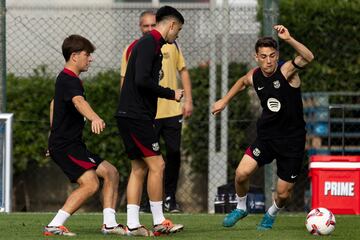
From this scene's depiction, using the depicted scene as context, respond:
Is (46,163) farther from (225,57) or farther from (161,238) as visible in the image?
(161,238)

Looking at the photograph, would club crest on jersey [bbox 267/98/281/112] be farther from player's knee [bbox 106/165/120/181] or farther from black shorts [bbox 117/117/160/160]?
player's knee [bbox 106/165/120/181]

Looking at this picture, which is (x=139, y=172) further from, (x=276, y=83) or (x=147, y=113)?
(x=276, y=83)

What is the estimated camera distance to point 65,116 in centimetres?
1008

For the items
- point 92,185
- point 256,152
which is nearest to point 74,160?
point 92,185

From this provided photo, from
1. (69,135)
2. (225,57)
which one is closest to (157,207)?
(69,135)

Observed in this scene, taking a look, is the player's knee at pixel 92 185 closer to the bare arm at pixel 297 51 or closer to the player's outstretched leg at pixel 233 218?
the player's outstretched leg at pixel 233 218

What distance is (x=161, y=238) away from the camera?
31.8ft

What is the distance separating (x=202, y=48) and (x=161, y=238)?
533 centimetres

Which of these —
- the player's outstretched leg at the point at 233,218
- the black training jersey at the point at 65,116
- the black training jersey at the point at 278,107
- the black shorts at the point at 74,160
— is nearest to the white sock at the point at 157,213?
the black shorts at the point at 74,160

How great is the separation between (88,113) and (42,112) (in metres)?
5.13

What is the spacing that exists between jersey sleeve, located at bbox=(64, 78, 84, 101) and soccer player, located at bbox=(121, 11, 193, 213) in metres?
2.88

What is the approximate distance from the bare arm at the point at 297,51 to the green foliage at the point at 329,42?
394 cm

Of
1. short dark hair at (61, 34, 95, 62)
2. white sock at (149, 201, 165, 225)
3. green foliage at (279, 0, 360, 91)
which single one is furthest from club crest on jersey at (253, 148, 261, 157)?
green foliage at (279, 0, 360, 91)

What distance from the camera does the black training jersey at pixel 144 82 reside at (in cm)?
971
